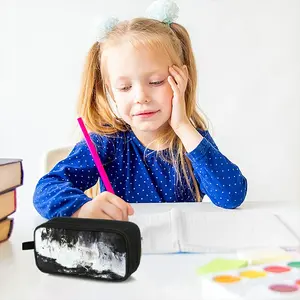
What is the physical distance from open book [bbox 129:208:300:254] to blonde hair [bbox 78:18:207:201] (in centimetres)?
32

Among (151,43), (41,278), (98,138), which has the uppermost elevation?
(151,43)

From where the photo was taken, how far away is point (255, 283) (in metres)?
0.60

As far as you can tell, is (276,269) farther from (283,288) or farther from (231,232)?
(231,232)

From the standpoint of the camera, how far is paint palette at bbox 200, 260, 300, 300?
57 cm

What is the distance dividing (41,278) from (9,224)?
226 millimetres

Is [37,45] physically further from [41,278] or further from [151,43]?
[41,278]

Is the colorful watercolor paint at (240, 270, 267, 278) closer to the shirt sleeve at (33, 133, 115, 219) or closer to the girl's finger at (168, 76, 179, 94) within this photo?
the shirt sleeve at (33, 133, 115, 219)

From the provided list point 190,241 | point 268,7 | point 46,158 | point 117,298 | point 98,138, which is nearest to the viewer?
point 117,298

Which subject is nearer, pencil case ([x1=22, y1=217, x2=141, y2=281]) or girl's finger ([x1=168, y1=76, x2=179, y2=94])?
pencil case ([x1=22, y1=217, x2=141, y2=281])

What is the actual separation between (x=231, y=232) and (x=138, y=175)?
0.48 metres

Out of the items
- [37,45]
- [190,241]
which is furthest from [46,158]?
[37,45]

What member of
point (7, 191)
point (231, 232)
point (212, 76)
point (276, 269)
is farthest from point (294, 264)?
point (212, 76)

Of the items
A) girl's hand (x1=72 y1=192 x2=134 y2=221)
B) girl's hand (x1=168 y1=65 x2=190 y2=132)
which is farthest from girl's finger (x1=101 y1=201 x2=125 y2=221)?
girl's hand (x1=168 y1=65 x2=190 y2=132)

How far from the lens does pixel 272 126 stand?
2.32 metres
